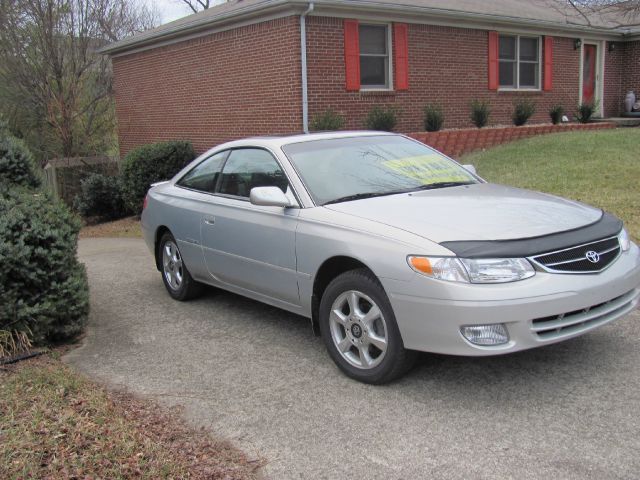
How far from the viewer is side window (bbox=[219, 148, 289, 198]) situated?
5043 mm

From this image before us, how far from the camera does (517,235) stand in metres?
3.76

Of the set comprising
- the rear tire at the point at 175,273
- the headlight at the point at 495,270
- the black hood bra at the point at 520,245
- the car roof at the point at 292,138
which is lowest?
the rear tire at the point at 175,273

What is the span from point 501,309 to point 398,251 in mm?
666

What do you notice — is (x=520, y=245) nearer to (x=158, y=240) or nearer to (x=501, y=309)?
(x=501, y=309)

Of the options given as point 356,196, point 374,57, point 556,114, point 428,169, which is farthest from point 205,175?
point 556,114

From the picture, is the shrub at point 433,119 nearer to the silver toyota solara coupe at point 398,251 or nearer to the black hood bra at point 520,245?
the silver toyota solara coupe at point 398,251

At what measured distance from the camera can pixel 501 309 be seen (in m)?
3.53

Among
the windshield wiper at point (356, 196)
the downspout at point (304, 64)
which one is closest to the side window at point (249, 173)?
the windshield wiper at point (356, 196)

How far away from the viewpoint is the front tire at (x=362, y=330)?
391 centimetres

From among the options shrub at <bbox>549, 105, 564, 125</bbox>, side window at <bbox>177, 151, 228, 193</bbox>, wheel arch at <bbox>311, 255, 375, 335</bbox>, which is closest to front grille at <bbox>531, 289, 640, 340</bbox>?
wheel arch at <bbox>311, 255, 375, 335</bbox>

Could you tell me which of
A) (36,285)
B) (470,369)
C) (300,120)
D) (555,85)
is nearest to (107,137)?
(300,120)

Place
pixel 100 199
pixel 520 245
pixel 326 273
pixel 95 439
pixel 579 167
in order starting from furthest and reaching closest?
pixel 100 199
pixel 579 167
pixel 326 273
pixel 520 245
pixel 95 439

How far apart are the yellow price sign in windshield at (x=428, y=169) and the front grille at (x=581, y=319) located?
62.5 inches

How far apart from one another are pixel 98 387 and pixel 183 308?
2.00 meters
